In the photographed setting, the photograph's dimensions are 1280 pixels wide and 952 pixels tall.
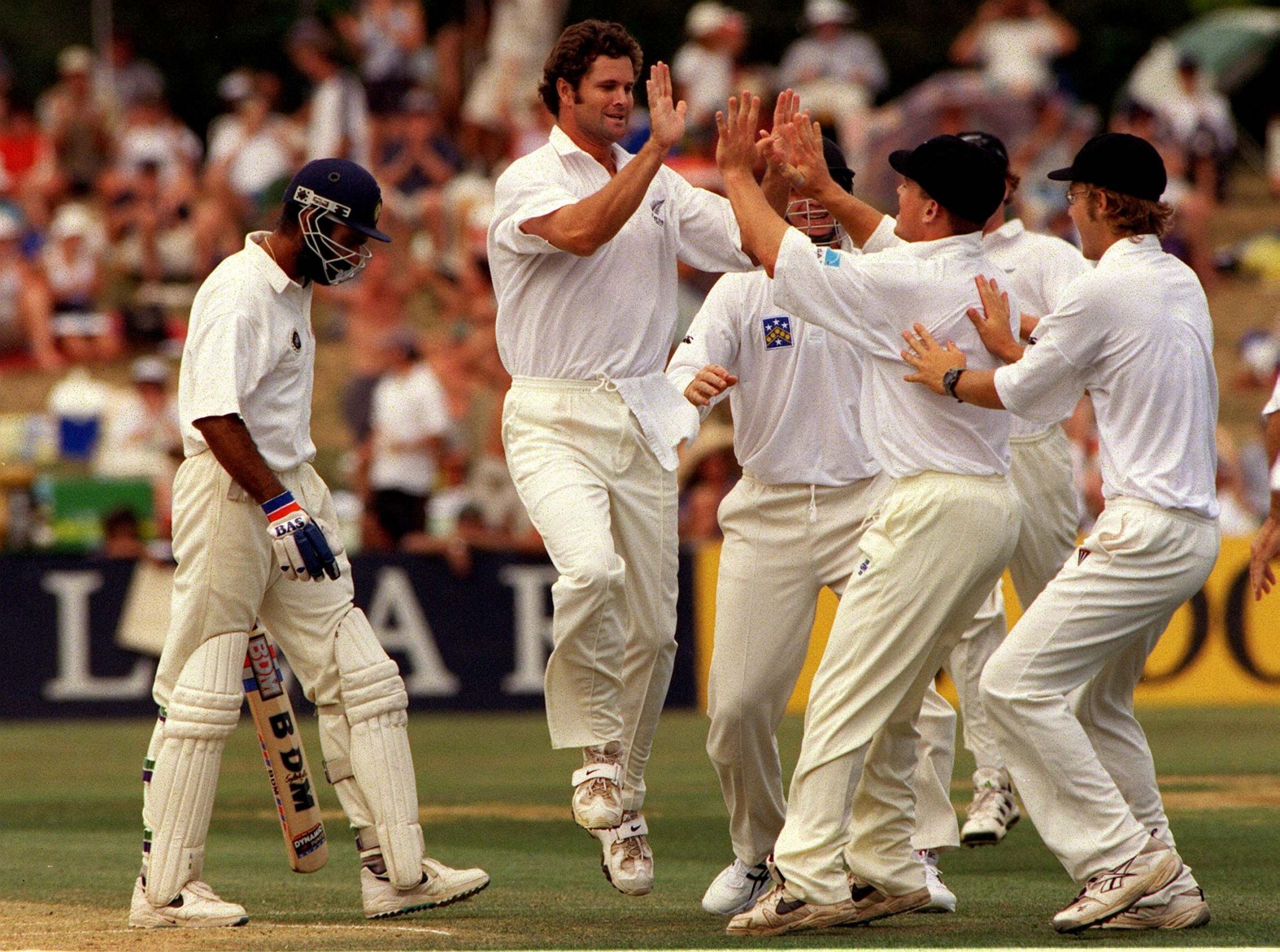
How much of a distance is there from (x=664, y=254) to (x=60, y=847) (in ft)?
13.2

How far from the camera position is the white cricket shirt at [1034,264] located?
28.8 ft

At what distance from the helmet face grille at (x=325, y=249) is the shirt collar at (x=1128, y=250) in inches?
98.7

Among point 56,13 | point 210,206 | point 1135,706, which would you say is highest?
point 56,13

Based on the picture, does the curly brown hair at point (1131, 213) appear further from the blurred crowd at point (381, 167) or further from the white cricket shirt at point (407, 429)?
the blurred crowd at point (381, 167)

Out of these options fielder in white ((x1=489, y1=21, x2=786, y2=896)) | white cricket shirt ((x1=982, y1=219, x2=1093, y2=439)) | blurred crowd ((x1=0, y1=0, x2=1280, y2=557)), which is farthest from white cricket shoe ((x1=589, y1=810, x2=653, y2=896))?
blurred crowd ((x1=0, y1=0, x2=1280, y2=557))

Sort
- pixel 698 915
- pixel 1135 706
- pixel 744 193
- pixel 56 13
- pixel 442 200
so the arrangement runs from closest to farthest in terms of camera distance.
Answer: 1. pixel 744 193
2. pixel 698 915
3. pixel 1135 706
4. pixel 442 200
5. pixel 56 13

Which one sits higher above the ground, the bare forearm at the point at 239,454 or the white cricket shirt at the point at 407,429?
the bare forearm at the point at 239,454

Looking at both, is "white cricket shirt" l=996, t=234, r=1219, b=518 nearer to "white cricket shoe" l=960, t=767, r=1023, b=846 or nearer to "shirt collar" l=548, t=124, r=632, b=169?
"shirt collar" l=548, t=124, r=632, b=169

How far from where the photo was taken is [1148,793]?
6.77 metres

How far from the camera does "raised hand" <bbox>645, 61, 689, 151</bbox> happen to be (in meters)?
6.62

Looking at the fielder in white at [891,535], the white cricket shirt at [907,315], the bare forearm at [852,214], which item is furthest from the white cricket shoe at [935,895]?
the bare forearm at [852,214]

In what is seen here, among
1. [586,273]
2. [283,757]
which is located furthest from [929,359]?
[283,757]

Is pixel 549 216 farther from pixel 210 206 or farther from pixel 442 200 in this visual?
pixel 210 206

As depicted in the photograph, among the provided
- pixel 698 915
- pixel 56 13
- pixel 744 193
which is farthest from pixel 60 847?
pixel 56 13
